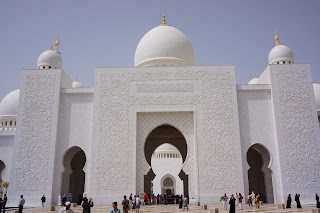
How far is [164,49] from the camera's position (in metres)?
11.0

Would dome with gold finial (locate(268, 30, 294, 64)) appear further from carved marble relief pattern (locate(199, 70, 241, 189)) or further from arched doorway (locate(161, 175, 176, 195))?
arched doorway (locate(161, 175, 176, 195))

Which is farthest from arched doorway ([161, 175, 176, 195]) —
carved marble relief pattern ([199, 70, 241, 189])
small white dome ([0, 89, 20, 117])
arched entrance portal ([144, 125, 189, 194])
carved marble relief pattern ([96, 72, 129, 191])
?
carved marble relief pattern ([96, 72, 129, 191])

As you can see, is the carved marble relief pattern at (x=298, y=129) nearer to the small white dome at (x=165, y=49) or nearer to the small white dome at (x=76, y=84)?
the small white dome at (x=165, y=49)

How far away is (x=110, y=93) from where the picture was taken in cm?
952

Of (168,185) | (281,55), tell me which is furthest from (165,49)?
(168,185)

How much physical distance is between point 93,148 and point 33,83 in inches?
124

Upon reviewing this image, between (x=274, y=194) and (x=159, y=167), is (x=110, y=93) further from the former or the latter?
(x=159, y=167)

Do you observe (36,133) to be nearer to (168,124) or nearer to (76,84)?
(168,124)

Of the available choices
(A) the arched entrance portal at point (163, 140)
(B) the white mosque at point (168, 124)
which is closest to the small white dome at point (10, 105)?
(B) the white mosque at point (168, 124)

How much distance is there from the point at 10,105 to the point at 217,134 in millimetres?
9900

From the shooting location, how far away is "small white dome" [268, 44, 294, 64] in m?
10.7

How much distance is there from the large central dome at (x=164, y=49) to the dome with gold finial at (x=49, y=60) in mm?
3107

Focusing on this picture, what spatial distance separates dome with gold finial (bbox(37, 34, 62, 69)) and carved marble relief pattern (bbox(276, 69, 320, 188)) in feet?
26.8

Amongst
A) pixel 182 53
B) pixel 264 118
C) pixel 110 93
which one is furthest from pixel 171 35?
pixel 264 118
